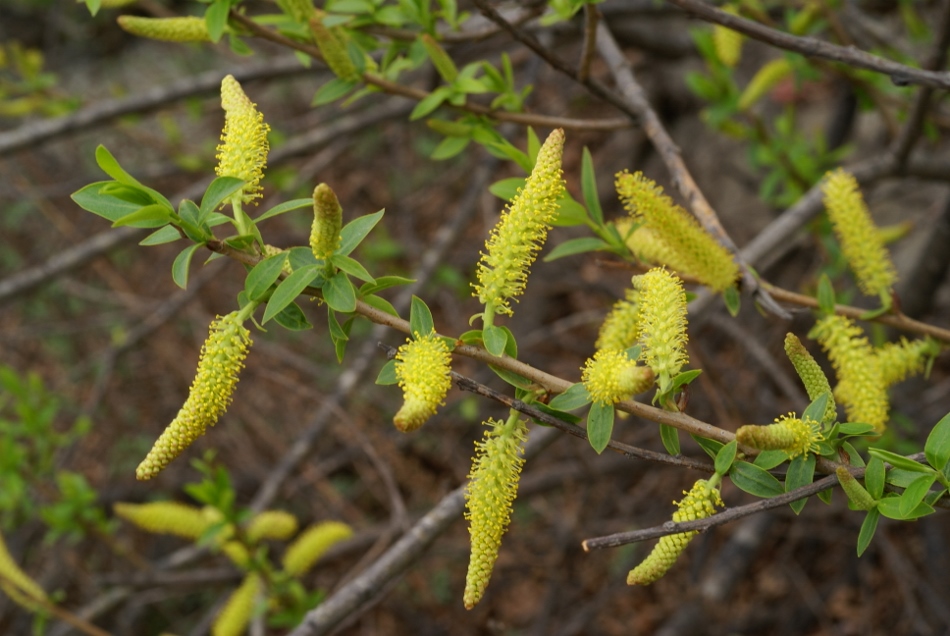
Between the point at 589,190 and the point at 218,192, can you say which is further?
the point at 589,190

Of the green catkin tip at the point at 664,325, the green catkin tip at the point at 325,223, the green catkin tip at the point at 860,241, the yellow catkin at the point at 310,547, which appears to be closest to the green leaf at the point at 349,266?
the green catkin tip at the point at 325,223

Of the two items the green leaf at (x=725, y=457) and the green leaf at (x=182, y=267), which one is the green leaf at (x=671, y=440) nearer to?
the green leaf at (x=725, y=457)

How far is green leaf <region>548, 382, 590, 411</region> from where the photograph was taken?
117 cm

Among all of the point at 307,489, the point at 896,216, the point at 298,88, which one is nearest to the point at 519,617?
the point at 307,489

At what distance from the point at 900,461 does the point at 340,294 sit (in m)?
0.84

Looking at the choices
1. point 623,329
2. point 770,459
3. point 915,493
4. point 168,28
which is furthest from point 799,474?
point 168,28

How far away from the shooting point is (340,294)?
1.14 metres

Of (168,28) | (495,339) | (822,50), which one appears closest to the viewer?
(495,339)

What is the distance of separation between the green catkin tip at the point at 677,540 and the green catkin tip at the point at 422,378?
1.19ft

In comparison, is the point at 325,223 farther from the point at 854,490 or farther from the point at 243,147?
the point at 854,490

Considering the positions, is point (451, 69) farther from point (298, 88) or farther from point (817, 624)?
point (298, 88)

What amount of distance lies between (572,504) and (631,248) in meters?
2.36

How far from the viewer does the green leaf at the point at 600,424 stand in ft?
3.73

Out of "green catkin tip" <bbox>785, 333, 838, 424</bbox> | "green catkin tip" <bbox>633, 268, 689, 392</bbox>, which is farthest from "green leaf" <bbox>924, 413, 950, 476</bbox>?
"green catkin tip" <bbox>633, 268, 689, 392</bbox>
